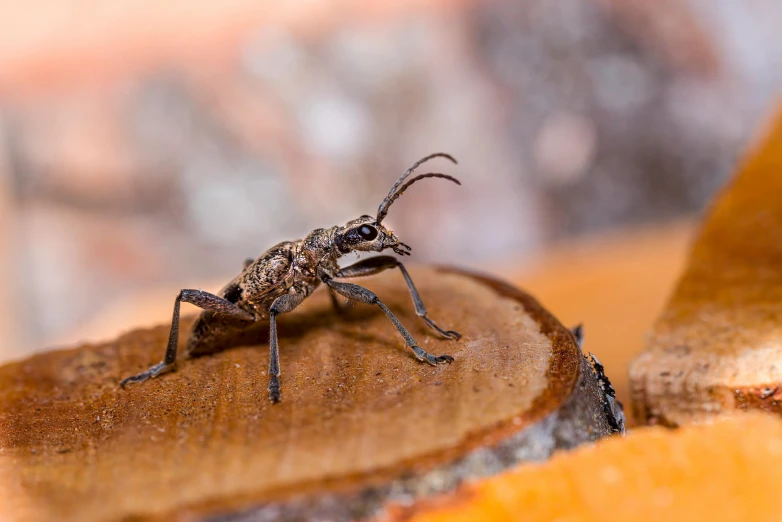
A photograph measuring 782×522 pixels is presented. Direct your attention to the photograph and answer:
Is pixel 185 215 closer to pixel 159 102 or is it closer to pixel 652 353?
pixel 159 102

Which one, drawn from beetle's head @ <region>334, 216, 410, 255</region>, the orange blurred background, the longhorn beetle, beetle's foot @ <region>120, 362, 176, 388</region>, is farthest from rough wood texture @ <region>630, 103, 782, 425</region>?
the orange blurred background

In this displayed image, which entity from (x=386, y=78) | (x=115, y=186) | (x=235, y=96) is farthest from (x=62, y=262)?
(x=386, y=78)

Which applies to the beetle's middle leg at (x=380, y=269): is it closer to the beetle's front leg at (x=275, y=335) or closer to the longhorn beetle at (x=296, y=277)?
the longhorn beetle at (x=296, y=277)

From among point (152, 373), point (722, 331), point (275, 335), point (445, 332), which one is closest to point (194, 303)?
point (152, 373)

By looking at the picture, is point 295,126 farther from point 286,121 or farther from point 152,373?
point 152,373

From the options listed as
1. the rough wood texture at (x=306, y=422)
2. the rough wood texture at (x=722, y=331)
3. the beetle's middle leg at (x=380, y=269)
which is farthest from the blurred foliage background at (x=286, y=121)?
the rough wood texture at (x=306, y=422)
